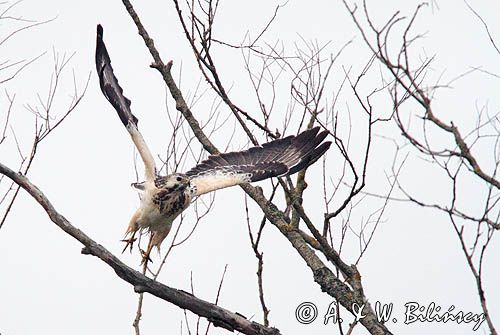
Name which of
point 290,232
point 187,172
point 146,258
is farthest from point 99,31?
point 290,232

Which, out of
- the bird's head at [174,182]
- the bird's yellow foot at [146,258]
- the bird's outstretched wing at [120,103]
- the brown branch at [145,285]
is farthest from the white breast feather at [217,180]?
the brown branch at [145,285]

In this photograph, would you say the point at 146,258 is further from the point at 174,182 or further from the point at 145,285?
the point at 145,285

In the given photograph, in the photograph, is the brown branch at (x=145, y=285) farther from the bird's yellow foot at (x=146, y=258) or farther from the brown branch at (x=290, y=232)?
the bird's yellow foot at (x=146, y=258)

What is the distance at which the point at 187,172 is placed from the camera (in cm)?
622

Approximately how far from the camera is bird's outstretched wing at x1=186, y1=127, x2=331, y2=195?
19.6 feet

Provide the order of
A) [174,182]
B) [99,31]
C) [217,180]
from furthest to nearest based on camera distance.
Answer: [217,180]
[99,31]
[174,182]

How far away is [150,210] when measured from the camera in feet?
19.1

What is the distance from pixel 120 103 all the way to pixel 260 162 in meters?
1.29

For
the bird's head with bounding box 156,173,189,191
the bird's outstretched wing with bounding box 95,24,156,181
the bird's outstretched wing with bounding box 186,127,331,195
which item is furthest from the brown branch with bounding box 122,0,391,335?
the bird's head with bounding box 156,173,189,191

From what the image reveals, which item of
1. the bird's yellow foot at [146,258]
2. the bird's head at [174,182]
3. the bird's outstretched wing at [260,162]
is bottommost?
the bird's yellow foot at [146,258]

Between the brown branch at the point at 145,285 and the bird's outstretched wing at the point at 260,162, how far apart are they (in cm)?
138

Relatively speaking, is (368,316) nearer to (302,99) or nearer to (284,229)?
(284,229)

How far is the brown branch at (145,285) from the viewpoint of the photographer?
437 cm

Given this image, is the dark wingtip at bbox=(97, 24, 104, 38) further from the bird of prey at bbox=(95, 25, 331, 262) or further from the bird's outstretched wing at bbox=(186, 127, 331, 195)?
the bird's outstretched wing at bbox=(186, 127, 331, 195)
